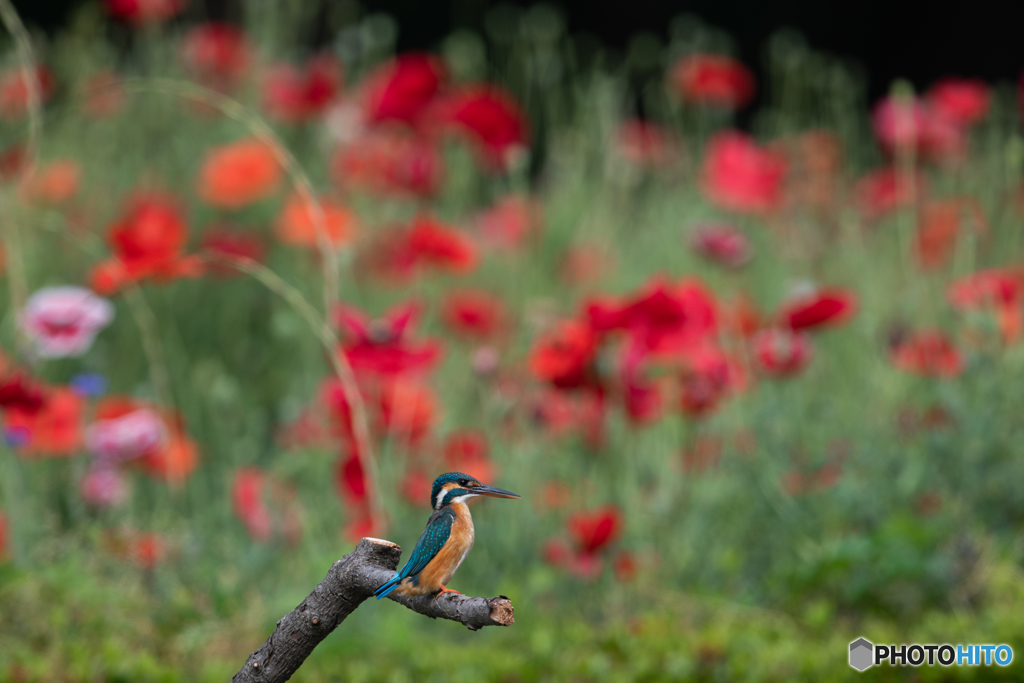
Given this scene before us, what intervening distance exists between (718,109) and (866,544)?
321 cm

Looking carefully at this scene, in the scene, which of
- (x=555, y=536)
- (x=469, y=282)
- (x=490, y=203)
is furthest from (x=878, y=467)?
(x=490, y=203)

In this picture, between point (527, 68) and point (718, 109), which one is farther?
point (718, 109)

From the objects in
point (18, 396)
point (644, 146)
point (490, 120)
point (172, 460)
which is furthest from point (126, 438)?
point (644, 146)

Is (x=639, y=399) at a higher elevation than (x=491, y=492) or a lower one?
lower

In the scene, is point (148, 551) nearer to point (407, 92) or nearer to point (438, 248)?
point (438, 248)

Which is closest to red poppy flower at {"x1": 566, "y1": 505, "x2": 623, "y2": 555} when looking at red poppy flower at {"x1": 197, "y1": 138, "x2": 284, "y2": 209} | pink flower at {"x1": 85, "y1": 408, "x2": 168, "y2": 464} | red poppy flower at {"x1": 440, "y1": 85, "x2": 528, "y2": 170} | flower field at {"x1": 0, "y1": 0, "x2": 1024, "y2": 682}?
flower field at {"x1": 0, "y1": 0, "x2": 1024, "y2": 682}

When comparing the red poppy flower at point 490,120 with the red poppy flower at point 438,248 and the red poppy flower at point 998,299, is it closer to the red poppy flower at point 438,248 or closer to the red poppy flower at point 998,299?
the red poppy flower at point 438,248

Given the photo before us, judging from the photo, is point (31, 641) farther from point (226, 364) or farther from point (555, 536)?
point (226, 364)

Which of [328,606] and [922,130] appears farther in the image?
[922,130]

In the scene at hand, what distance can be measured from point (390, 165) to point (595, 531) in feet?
5.43

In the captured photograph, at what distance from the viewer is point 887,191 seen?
10.8 feet

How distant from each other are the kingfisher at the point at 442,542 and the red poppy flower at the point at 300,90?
267 centimetres

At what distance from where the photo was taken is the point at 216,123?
376cm

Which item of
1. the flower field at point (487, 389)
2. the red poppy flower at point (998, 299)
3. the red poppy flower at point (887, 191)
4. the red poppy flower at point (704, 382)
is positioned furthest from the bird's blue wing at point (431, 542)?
the red poppy flower at point (887, 191)
